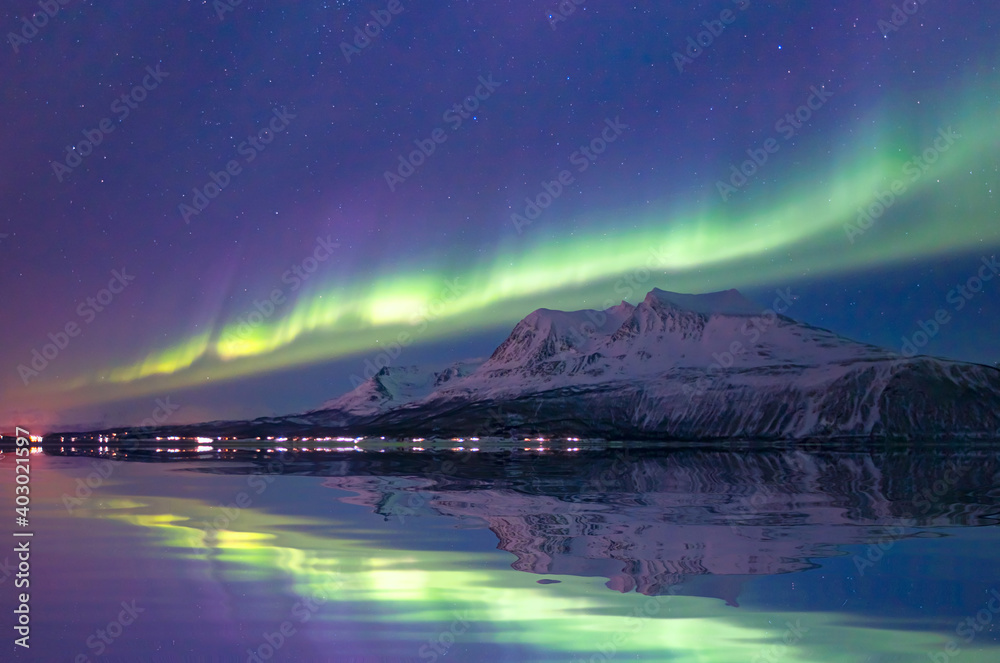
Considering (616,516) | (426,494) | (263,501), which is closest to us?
(616,516)

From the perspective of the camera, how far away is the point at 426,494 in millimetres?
37312

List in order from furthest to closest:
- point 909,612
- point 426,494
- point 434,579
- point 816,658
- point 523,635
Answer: point 426,494 < point 434,579 < point 909,612 < point 523,635 < point 816,658

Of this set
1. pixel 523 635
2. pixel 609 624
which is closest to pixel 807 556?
pixel 609 624

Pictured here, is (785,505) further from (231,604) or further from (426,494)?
(231,604)

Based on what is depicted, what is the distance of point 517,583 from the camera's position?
52.2 feet

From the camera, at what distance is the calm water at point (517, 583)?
12.0 meters

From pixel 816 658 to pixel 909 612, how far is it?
3554 mm

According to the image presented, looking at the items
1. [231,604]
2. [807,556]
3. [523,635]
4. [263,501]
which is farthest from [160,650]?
[263,501]

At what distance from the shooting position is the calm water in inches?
473

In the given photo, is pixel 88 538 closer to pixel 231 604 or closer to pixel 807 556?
pixel 231 604

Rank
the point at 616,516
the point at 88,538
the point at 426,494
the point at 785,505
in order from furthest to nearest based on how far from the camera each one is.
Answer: the point at 426,494 → the point at 785,505 → the point at 616,516 → the point at 88,538

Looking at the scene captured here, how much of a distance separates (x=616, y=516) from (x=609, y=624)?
14.4 metres

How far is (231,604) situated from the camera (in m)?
14.3

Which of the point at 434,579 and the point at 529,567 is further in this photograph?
the point at 529,567
